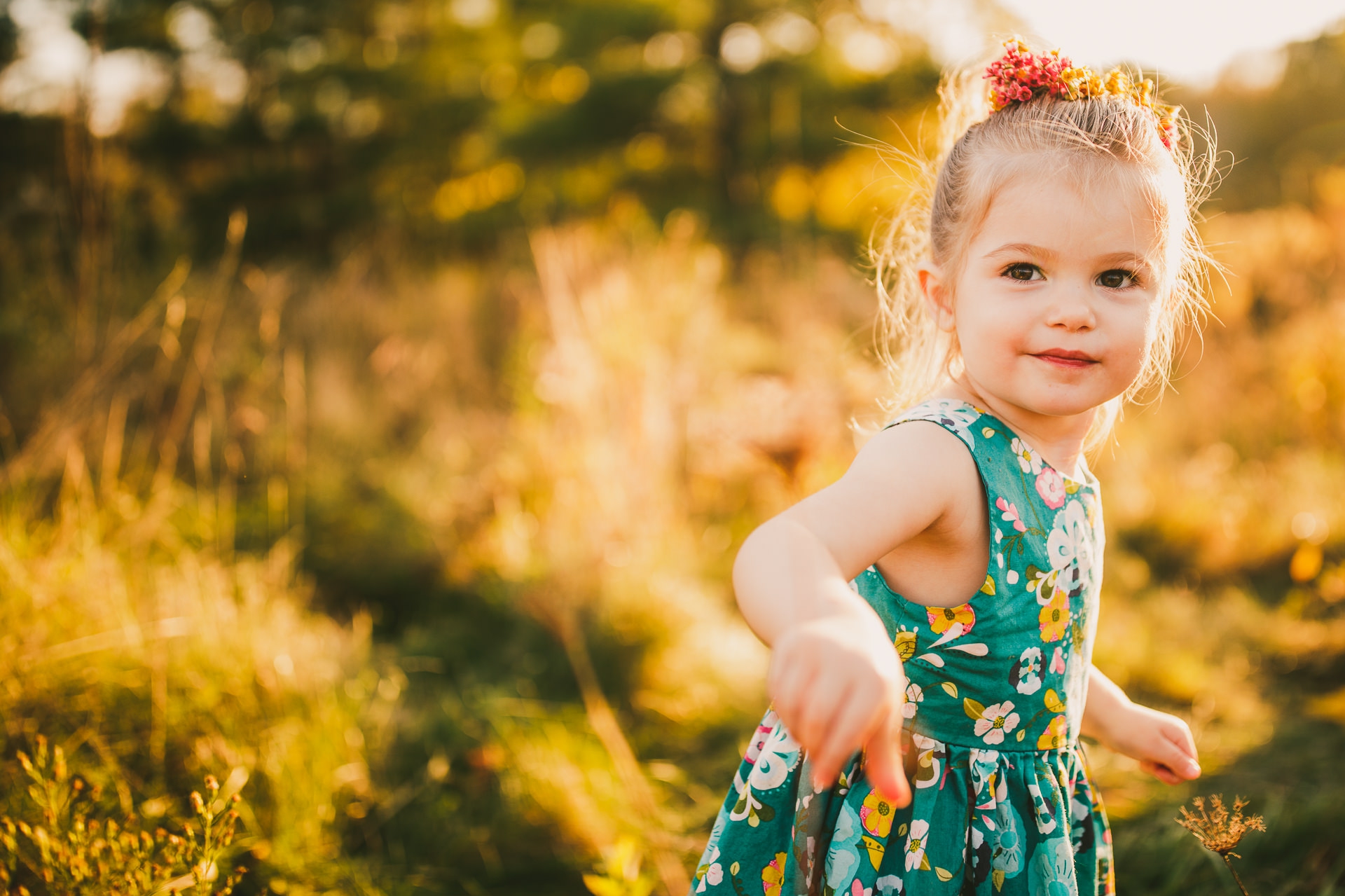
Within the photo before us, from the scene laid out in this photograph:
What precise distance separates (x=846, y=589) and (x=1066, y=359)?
1.74 ft

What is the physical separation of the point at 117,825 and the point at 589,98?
33.4ft

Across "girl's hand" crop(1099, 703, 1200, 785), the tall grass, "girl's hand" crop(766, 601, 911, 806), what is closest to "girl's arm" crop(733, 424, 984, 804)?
"girl's hand" crop(766, 601, 911, 806)

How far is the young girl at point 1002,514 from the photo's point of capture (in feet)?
3.17

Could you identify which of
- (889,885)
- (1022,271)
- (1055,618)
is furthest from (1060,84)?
(889,885)

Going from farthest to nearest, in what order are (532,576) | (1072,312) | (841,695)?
(532,576), (1072,312), (841,695)

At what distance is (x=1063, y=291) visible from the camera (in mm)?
962

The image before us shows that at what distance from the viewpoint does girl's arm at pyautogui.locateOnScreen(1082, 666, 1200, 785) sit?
3.93 ft

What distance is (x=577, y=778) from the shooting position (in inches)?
78.8

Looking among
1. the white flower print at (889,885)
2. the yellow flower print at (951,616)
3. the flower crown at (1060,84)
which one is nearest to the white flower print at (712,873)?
the white flower print at (889,885)

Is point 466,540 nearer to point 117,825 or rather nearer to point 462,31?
point 117,825

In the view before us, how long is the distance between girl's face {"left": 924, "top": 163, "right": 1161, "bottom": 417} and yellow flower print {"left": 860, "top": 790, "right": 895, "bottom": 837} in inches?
21.6

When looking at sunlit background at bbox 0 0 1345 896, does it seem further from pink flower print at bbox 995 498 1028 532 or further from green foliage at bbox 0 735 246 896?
pink flower print at bbox 995 498 1028 532

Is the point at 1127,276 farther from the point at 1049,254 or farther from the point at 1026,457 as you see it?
the point at 1026,457

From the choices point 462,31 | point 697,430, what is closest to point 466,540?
point 697,430
